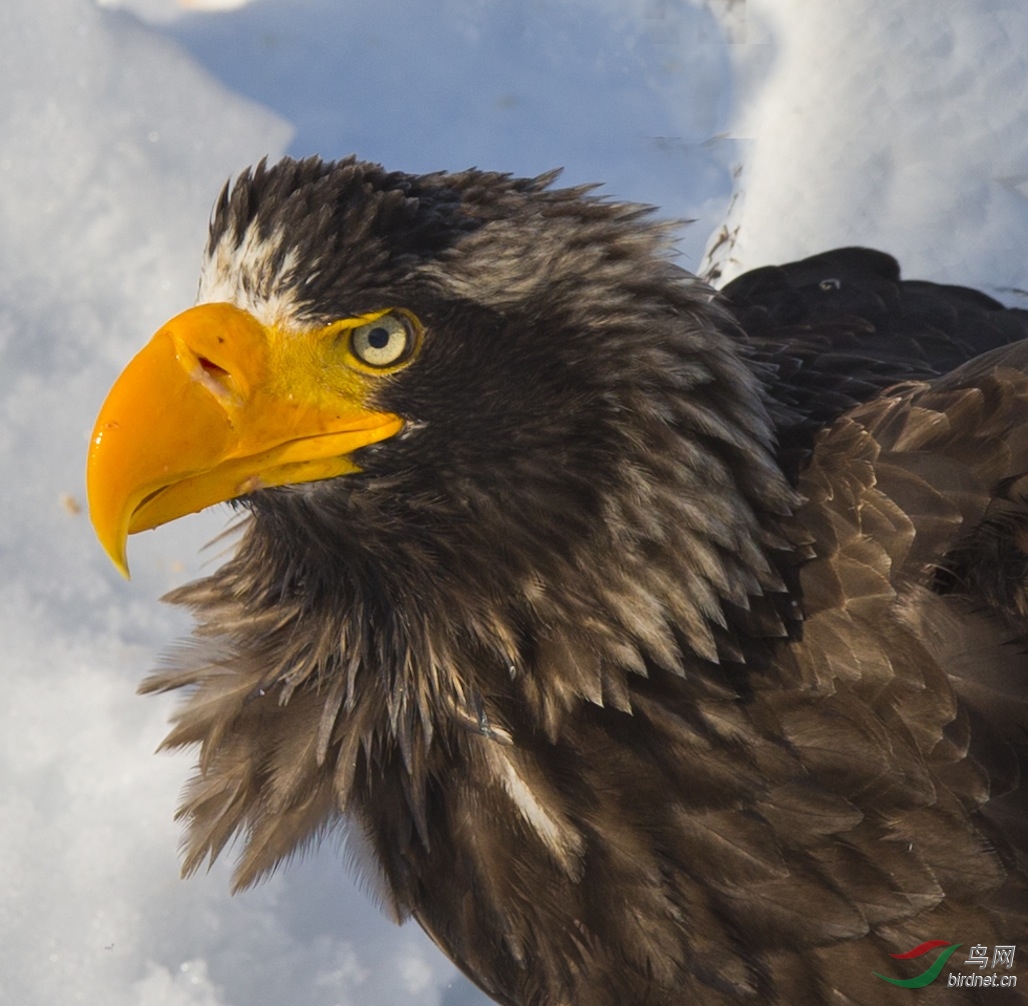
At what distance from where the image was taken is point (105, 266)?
14.7ft

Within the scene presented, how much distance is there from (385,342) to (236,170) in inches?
116

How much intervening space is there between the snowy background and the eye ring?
5.31 feet

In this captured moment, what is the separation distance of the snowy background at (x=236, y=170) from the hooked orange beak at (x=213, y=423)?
154 cm

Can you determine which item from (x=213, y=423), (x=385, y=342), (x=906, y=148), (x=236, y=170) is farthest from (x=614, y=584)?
(x=236, y=170)

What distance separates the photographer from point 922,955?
207cm

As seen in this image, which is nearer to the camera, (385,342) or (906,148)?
(385,342)

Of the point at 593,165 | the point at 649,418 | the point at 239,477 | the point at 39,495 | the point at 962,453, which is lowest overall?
the point at 962,453

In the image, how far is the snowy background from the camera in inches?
136

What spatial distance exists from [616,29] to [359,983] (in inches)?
145

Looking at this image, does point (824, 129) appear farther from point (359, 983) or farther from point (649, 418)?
point (359, 983)

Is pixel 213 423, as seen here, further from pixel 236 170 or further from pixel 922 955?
pixel 236 170

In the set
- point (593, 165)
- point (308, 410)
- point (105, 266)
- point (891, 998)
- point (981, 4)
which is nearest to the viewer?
point (308, 410)

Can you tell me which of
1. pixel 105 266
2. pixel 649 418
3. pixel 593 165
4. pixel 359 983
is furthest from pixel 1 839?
pixel 593 165

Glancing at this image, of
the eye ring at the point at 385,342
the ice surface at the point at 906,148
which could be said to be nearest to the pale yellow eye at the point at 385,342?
the eye ring at the point at 385,342
